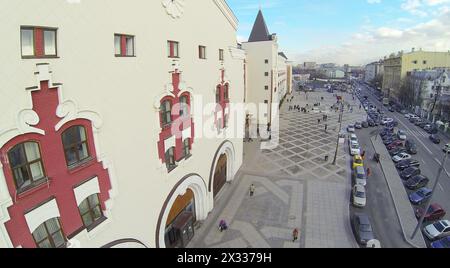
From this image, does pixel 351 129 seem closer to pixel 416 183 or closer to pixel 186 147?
pixel 416 183

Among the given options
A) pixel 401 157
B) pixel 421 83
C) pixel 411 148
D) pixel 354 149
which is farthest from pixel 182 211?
pixel 421 83

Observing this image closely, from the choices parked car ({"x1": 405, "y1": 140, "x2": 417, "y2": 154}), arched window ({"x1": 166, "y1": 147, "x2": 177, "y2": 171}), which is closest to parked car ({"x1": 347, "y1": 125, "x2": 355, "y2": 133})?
parked car ({"x1": 405, "y1": 140, "x2": 417, "y2": 154})

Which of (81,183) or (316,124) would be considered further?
(316,124)

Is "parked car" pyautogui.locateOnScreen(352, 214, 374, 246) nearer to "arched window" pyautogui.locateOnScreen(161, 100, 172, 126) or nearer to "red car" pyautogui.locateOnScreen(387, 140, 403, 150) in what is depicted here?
"arched window" pyautogui.locateOnScreen(161, 100, 172, 126)

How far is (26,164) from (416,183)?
28.4 metres

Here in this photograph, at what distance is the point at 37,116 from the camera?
712 cm

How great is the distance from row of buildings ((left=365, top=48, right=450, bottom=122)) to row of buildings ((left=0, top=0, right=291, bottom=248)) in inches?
1892

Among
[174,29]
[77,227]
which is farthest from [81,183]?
[174,29]

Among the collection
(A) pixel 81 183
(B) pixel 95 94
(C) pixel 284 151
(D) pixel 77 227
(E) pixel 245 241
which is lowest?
(E) pixel 245 241

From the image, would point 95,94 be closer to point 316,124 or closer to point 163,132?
point 163,132

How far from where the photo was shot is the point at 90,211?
30.8 ft

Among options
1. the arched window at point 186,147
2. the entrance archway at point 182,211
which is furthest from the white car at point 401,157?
the arched window at point 186,147

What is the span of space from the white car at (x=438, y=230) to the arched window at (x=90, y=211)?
66.6 feet

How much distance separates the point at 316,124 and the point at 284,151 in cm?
1838
